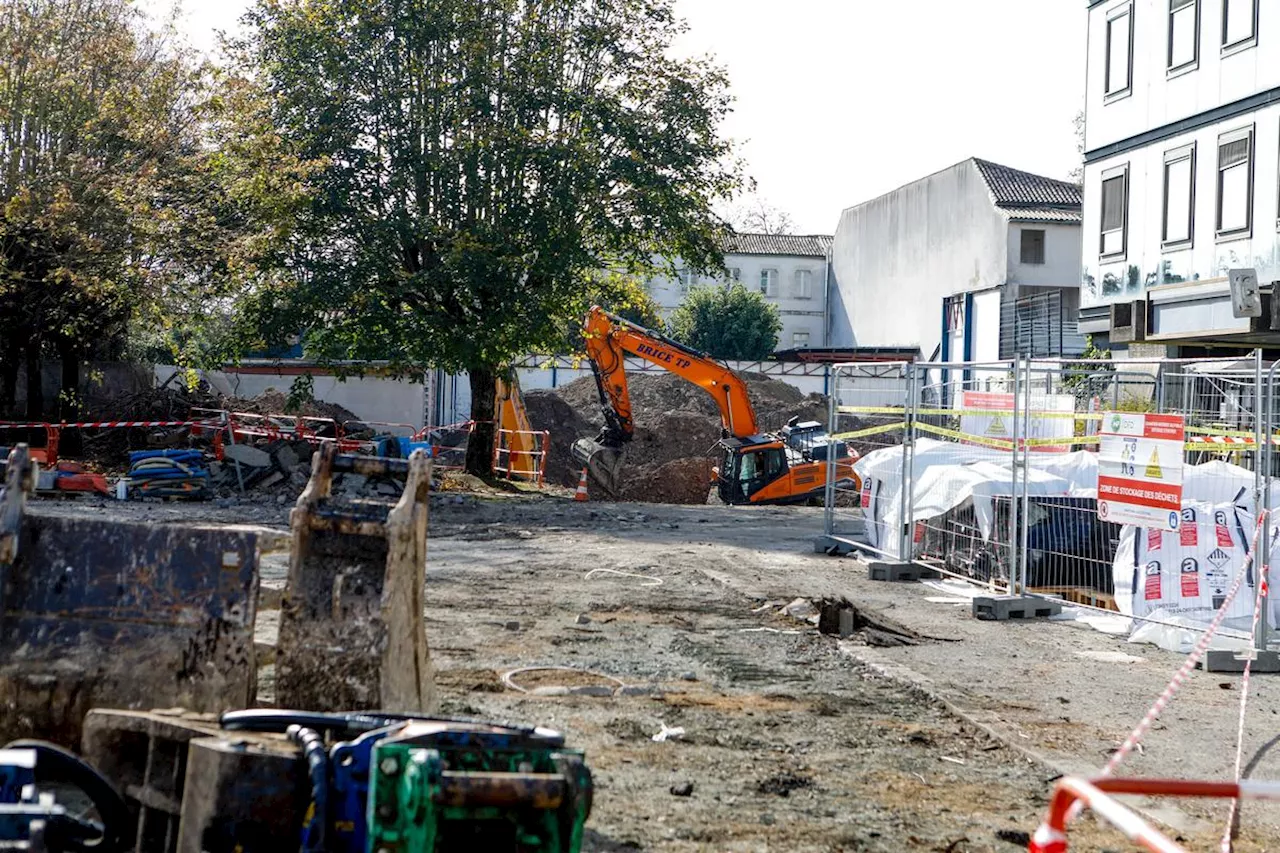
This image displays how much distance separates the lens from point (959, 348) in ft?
165

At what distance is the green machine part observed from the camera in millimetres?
3824

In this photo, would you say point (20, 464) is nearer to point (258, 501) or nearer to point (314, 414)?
point (258, 501)

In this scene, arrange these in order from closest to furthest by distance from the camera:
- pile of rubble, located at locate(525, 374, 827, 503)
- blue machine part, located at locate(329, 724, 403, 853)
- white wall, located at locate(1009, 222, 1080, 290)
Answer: blue machine part, located at locate(329, 724, 403, 853) < pile of rubble, located at locate(525, 374, 827, 503) < white wall, located at locate(1009, 222, 1080, 290)

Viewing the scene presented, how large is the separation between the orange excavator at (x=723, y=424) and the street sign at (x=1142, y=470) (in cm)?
1645

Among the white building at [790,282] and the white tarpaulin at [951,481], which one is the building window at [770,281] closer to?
the white building at [790,282]

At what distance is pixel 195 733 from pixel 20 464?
1686 mm

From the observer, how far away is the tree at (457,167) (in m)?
27.5

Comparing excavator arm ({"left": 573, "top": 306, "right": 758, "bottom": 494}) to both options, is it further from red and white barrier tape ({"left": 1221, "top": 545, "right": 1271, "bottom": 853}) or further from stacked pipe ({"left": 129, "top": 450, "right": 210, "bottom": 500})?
red and white barrier tape ({"left": 1221, "top": 545, "right": 1271, "bottom": 853})

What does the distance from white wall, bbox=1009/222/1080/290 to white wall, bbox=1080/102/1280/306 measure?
19140mm

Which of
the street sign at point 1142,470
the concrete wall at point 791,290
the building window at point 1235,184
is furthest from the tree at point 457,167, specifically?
the concrete wall at point 791,290

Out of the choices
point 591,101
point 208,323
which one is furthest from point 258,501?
point 591,101

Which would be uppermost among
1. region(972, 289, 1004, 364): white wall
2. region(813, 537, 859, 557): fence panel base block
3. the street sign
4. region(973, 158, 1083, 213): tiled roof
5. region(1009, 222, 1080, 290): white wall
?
region(973, 158, 1083, 213): tiled roof

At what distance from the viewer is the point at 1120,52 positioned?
88.0 feet

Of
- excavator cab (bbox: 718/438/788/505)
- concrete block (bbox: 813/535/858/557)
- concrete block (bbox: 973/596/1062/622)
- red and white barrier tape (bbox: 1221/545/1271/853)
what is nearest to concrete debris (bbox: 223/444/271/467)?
excavator cab (bbox: 718/438/788/505)
